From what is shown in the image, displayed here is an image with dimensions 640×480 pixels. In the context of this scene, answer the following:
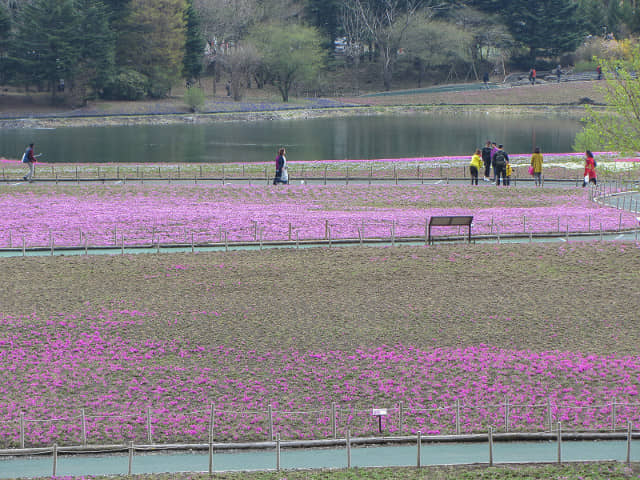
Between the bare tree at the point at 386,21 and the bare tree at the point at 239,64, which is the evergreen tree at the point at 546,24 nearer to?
the bare tree at the point at 386,21

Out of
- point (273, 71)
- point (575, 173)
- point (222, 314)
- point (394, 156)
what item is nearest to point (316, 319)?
point (222, 314)

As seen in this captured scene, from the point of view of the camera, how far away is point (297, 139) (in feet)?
297

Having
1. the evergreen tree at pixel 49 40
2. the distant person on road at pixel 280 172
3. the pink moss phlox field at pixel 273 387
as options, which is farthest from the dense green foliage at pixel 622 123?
the evergreen tree at pixel 49 40

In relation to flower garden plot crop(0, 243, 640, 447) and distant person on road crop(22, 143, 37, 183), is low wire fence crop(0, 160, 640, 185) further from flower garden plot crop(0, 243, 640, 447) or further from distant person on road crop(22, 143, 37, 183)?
flower garden plot crop(0, 243, 640, 447)

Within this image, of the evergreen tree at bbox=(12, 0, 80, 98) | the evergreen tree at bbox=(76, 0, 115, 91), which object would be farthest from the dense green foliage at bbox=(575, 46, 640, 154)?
the evergreen tree at bbox=(76, 0, 115, 91)

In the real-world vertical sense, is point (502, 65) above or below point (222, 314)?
above

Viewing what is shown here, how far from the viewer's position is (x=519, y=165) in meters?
57.1

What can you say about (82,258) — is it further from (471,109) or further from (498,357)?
(471,109)

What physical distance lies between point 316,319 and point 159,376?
4963 millimetres

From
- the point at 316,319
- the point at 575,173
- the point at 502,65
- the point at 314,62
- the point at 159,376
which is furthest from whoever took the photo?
the point at 502,65

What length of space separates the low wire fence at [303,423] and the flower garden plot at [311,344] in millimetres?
37

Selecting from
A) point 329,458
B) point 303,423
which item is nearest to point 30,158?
point 303,423

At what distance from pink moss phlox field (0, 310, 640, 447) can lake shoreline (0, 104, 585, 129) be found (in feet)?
296

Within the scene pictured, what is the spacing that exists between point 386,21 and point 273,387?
137094 millimetres
